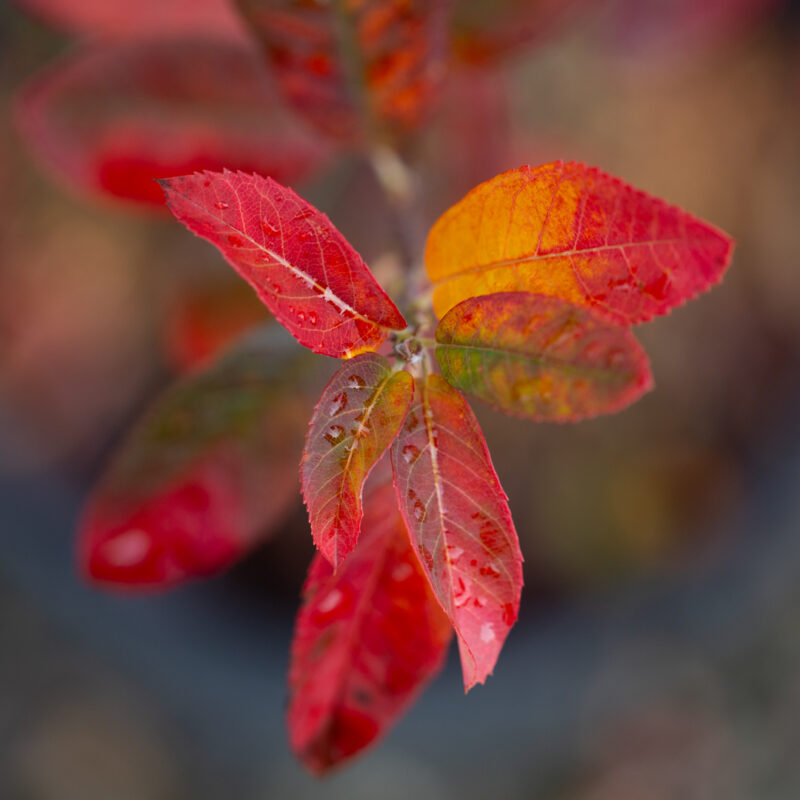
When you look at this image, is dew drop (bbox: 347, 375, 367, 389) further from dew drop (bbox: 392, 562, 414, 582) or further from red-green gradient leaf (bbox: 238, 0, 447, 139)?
red-green gradient leaf (bbox: 238, 0, 447, 139)

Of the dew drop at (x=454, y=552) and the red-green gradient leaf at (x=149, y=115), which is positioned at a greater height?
the red-green gradient leaf at (x=149, y=115)

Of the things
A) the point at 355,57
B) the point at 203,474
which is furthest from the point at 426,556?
the point at 355,57

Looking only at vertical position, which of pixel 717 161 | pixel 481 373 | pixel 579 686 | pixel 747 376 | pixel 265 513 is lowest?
pixel 579 686

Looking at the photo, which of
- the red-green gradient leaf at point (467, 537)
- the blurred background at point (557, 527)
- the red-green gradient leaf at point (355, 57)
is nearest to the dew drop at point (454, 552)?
the red-green gradient leaf at point (467, 537)

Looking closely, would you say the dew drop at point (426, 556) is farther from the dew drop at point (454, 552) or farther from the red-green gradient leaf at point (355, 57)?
the red-green gradient leaf at point (355, 57)

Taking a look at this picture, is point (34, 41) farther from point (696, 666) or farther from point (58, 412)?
point (696, 666)

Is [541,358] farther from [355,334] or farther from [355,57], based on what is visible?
[355,57]

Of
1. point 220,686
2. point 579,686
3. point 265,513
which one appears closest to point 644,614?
point 579,686
